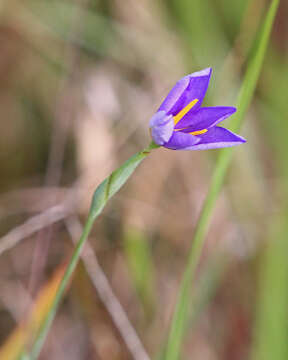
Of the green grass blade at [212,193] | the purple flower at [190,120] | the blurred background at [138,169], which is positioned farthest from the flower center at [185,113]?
the blurred background at [138,169]

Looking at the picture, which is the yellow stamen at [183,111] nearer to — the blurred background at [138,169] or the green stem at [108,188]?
the green stem at [108,188]

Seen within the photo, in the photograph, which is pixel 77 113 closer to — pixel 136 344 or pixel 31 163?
pixel 31 163

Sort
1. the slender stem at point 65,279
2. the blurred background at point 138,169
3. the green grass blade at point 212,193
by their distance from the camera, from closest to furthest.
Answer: the slender stem at point 65,279 < the green grass blade at point 212,193 < the blurred background at point 138,169

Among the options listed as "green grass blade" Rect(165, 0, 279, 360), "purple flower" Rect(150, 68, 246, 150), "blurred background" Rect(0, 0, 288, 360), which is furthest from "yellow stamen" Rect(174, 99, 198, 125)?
"blurred background" Rect(0, 0, 288, 360)

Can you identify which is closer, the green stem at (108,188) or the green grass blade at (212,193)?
the green stem at (108,188)

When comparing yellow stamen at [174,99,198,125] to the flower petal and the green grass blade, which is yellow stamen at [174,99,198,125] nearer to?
the flower petal

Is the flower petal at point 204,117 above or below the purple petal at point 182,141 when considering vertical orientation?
above
